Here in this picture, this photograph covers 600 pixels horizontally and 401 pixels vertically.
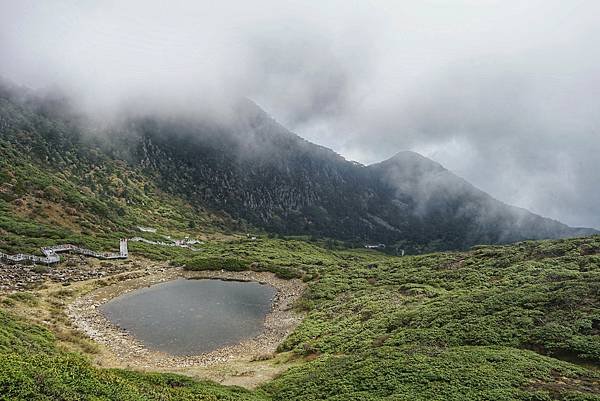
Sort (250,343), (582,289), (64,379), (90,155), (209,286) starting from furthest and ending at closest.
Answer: (90,155) → (209,286) → (250,343) → (582,289) → (64,379)

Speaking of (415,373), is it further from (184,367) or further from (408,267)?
(408,267)

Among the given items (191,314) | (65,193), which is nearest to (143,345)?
(191,314)

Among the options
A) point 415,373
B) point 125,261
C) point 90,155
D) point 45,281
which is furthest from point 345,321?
point 90,155

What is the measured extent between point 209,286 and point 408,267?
34.0 metres

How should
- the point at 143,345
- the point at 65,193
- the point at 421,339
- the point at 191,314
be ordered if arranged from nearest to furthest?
the point at 421,339 < the point at 143,345 < the point at 191,314 < the point at 65,193

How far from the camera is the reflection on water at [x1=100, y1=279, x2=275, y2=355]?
38656mm

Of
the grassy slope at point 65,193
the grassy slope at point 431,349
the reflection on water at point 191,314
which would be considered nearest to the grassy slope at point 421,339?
the grassy slope at point 431,349

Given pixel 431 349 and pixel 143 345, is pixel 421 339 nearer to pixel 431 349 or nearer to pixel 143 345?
pixel 431 349

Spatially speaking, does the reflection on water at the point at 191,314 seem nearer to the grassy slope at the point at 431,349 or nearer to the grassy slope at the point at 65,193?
the grassy slope at the point at 431,349

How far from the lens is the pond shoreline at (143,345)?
33719 millimetres

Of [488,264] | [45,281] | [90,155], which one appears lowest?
[45,281]

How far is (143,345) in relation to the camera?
1458 inches

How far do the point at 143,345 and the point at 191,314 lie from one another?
379 inches

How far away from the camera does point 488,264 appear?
5019 cm
